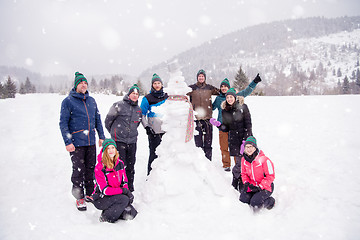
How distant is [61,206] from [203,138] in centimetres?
303

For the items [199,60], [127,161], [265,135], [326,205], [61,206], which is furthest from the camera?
[199,60]

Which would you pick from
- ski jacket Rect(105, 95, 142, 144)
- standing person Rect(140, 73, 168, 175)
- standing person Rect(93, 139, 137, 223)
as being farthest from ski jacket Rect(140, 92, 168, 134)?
standing person Rect(93, 139, 137, 223)

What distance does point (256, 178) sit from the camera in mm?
3623

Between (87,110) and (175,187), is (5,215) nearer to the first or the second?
(87,110)

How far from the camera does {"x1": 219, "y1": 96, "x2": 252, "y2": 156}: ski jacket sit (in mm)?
4188

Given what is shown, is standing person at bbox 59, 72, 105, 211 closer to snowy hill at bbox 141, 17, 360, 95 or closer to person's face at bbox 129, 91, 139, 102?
person's face at bbox 129, 91, 139, 102

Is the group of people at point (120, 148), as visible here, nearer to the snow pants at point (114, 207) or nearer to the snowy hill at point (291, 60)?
the snow pants at point (114, 207)

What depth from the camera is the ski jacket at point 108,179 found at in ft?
10.4

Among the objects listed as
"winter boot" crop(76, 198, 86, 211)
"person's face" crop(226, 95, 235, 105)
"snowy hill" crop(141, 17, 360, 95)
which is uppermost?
"snowy hill" crop(141, 17, 360, 95)

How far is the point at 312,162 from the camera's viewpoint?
5.00 meters

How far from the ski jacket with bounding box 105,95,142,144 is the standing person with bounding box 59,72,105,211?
0.32m

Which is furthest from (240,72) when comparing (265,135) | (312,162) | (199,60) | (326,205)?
(199,60)

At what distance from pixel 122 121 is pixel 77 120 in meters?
0.75

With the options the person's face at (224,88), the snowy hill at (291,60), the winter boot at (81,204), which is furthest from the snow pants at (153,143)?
the snowy hill at (291,60)
